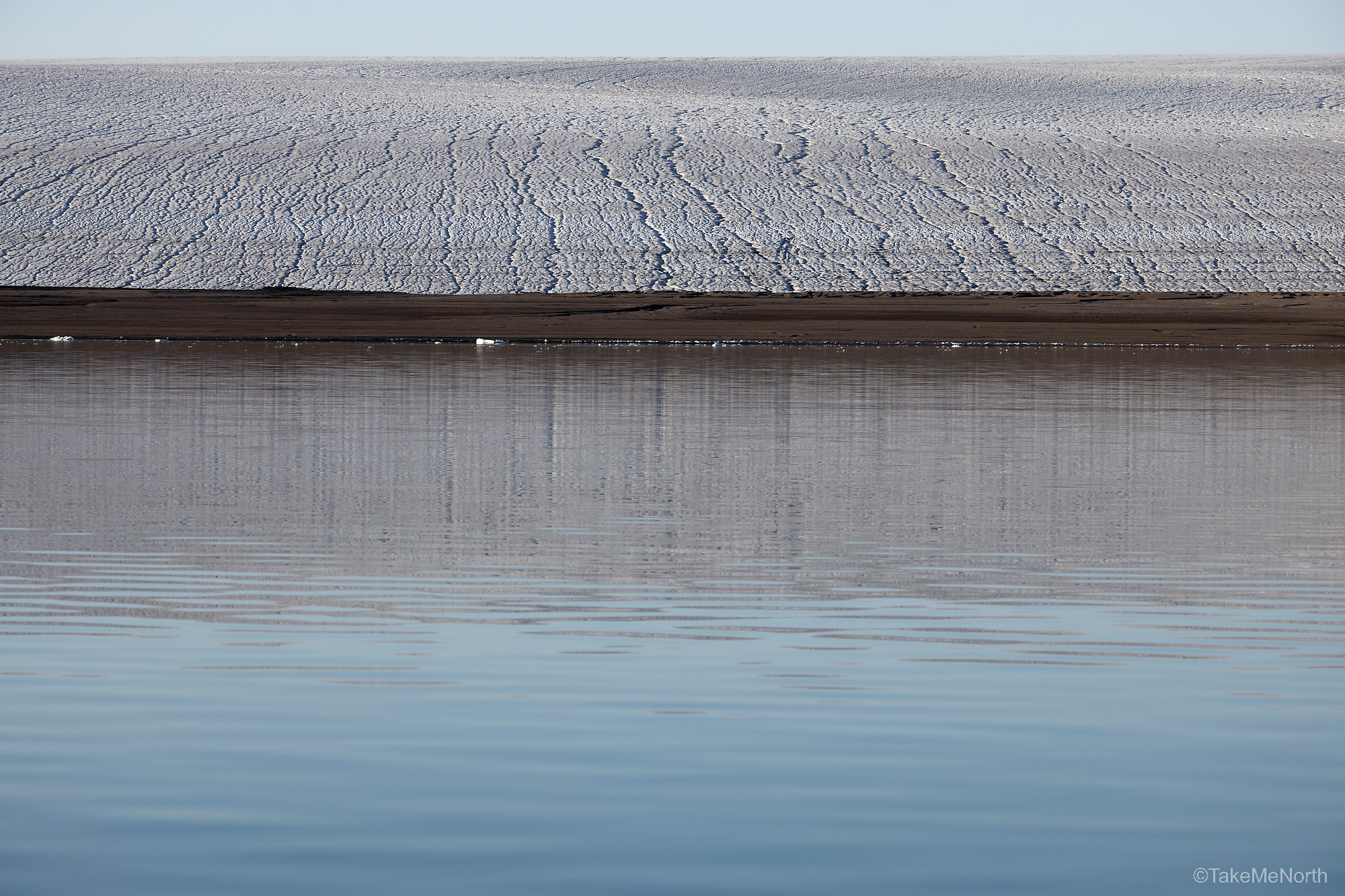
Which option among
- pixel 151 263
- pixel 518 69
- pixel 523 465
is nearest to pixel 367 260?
pixel 151 263

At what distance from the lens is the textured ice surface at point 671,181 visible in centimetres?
7506

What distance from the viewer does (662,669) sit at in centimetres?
846

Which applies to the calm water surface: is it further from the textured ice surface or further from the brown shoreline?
the textured ice surface

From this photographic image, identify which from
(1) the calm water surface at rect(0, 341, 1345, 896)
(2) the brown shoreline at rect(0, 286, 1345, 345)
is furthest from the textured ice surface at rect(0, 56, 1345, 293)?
(1) the calm water surface at rect(0, 341, 1345, 896)

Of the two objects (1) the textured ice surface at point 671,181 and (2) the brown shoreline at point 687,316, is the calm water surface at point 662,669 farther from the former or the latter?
(1) the textured ice surface at point 671,181

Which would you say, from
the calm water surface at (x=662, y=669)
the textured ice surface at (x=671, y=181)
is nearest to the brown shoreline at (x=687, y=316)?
the textured ice surface at (x=671, y=181)

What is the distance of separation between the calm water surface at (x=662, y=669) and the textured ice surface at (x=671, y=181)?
55.7m

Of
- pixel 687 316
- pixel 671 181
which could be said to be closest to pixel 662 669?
pixel 687 316

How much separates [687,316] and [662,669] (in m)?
58.9

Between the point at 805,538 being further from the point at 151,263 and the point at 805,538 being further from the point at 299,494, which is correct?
the point at 151,263

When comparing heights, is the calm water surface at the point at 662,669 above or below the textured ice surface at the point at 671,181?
below

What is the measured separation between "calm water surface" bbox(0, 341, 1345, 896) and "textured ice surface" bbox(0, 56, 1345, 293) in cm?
5574

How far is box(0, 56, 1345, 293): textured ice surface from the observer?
75062 millimetres

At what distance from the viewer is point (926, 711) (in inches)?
300
